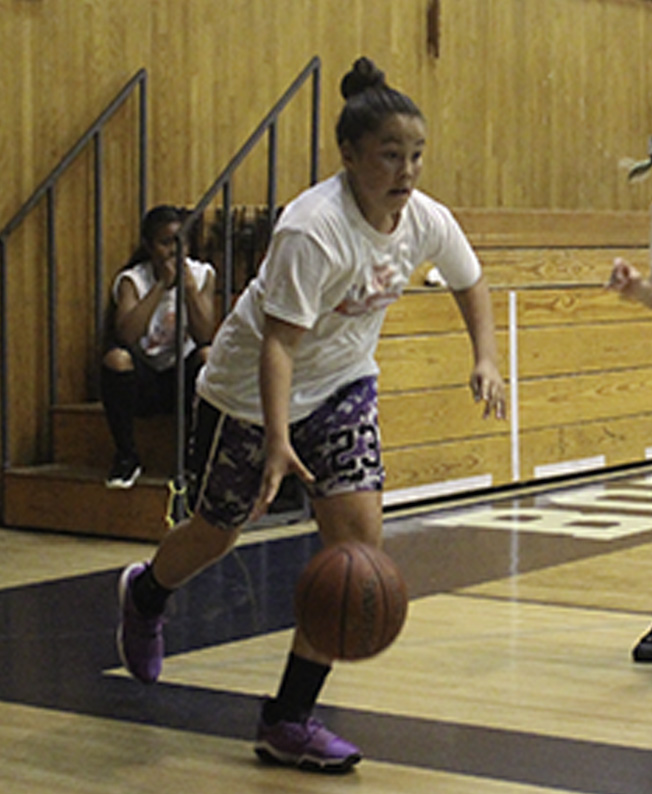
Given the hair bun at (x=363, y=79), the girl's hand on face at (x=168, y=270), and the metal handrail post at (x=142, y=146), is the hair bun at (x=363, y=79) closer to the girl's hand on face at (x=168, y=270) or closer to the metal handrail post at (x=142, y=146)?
the girl's hand on face at (x=168, y=270)

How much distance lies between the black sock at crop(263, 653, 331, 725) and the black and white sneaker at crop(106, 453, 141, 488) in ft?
9.32

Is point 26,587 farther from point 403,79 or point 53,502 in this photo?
point 403,79

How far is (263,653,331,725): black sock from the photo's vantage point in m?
→ 3.02

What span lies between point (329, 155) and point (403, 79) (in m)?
0.65

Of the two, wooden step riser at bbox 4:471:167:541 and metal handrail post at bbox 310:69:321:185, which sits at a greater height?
metal handrail post at bbox 310:69:321:185

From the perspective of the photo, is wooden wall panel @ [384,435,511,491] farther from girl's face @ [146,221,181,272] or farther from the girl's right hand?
the girl's right hand

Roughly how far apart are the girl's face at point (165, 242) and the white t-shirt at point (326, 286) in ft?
8.74

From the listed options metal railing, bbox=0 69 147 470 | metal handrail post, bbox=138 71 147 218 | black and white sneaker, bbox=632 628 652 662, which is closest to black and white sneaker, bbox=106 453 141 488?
metal railing, bbox=0 69 147 470

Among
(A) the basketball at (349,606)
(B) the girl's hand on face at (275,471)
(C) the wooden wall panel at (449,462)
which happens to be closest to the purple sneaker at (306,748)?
(A) the basketball at (349,606)

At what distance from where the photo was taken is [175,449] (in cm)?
563

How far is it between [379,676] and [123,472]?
7.58 feet

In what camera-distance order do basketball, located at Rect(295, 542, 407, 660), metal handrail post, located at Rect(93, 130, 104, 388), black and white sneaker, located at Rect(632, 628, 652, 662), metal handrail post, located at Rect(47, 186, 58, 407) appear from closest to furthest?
1. basketball, located at Rect(295, 542, 407, 660)
2. black and white sneaker, located at Rect(632, 628, 652, 662)
3. metal handrail post, located at Rect(47, 186, 58, 407)
4. metal handrail post, located at Rect(93, 130, 104, 388)

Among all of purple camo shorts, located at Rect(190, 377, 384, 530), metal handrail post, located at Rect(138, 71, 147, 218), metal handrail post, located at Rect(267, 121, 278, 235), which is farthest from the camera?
metal handrail post, located at Rect(138, 71, 147, 218)

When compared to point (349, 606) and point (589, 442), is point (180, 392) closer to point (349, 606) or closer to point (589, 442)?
point (589, 442)
